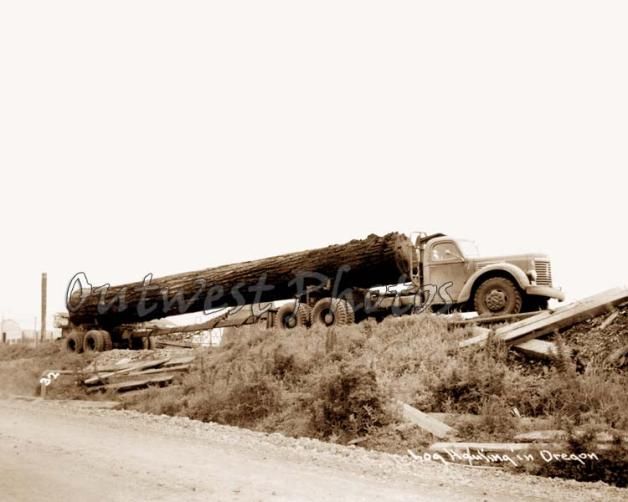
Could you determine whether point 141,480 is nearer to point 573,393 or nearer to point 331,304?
point 573,393

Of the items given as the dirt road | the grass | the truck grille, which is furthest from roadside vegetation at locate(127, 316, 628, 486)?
the truck grille

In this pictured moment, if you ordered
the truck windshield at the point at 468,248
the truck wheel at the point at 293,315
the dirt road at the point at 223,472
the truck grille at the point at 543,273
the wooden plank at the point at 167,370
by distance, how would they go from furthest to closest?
1. the truck wheel at the point at 293,315
2. the truck windshield at the point at 468,248
3. the truck grille at the point at 543,273
4. the wooden plank at the point at 167,370
5. the dirt road at the point at 223,472

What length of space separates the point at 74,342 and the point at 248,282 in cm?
715

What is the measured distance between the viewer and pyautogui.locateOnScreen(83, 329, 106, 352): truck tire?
2033cm

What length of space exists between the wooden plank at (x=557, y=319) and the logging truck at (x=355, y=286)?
172 centimetres

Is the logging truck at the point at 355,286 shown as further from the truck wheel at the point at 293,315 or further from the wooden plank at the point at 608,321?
the wooden plank at the point at 608,321

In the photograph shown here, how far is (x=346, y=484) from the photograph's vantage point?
18.8 ft

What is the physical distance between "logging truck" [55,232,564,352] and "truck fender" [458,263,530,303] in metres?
0.02

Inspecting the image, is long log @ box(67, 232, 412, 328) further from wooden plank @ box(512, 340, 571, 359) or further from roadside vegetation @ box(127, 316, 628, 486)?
wooden plank @ box(512, 340, 571, 359)

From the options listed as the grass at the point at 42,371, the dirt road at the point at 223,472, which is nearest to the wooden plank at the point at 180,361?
the grass at the point at 42,371

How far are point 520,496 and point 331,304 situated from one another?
33.2ft

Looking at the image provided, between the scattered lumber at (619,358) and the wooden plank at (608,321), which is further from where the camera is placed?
the wooden plank at (608,321)

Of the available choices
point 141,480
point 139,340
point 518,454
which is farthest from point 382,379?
point 139,340

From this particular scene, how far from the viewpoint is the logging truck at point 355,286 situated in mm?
13930
